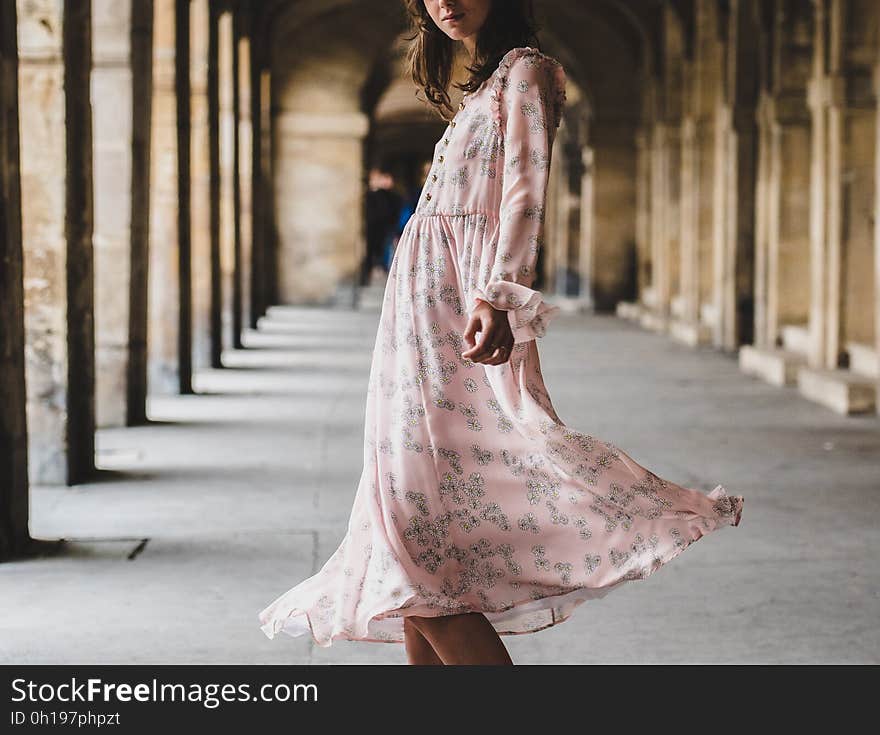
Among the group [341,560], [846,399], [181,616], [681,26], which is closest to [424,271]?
[341,560]

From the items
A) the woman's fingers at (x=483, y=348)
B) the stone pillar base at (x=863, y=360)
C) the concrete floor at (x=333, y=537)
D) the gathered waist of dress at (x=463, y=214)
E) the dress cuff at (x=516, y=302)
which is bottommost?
the concrete floor at (x=333, y=537)

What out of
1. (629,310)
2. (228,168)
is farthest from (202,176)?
(629,310)

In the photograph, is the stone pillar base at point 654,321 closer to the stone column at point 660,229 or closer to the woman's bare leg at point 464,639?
the stone column at point 660,229

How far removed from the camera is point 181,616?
14.6 feet

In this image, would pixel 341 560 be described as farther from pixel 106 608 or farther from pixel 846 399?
pixel 846 399

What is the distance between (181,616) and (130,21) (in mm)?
5129

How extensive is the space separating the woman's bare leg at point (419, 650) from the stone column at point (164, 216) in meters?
8.20

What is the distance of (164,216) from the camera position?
10.9 metres

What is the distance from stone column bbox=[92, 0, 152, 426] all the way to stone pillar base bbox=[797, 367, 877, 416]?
4.74m

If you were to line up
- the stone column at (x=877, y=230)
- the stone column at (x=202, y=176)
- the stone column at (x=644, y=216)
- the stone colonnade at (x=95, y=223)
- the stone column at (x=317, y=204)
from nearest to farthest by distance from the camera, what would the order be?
the stone colonnade at (x=95, y=223) < the stone column at (x=877, y=230) < the stone column at (x=202, y=176) < the stone column at (x=644, y=216) < the stone column at (x=317, y=204)

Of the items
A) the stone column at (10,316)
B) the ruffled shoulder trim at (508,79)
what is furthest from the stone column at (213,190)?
the ruffled shoulder trim at (508,79)

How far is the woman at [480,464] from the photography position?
2828mm

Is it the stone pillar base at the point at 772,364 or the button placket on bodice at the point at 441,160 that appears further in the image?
the stone pillar base at the point at 772,364

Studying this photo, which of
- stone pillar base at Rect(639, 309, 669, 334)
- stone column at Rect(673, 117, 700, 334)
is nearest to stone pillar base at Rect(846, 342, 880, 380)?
stone column at Rect(673, 117, 700, 334)
